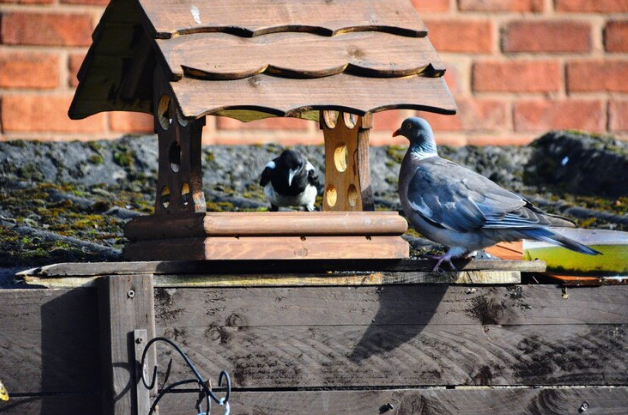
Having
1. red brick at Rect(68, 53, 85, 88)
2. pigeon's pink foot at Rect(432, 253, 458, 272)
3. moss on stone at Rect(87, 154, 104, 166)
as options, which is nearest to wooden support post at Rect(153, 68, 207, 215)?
pigeon's pink foot at Rect(432, 253, 458, 272)

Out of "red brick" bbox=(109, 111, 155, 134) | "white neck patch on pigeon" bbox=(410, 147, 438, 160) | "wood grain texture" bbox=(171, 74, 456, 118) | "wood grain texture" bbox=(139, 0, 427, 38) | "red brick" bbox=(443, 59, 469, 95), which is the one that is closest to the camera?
"wood grain texture" bbox=(171, 74, 456, 118)

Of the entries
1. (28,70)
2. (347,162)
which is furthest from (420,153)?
(28,70)

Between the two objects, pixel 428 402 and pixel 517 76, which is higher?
pixel 517 76

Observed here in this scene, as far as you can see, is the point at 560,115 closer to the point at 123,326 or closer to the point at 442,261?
the point at 442,261

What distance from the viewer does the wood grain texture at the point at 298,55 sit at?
8.11ft

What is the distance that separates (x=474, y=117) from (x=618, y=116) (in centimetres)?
63

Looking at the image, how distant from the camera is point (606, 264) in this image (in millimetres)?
2779

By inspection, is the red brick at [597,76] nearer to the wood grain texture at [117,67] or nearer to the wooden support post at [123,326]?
the wood grain texture at [117,67]

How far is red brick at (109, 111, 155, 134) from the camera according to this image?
166 inches

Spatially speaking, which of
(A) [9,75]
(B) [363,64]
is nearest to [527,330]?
(B) [363,64]

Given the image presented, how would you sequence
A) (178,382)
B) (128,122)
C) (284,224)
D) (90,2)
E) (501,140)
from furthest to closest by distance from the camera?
(501,140) < (128,122) < (90,2) < (284,224) < (178,382)

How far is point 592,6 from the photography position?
14.7 ft

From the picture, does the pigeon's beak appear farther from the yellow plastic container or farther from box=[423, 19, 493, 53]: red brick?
the yellow plastic container

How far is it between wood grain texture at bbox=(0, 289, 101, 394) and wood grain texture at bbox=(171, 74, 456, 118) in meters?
0.50
